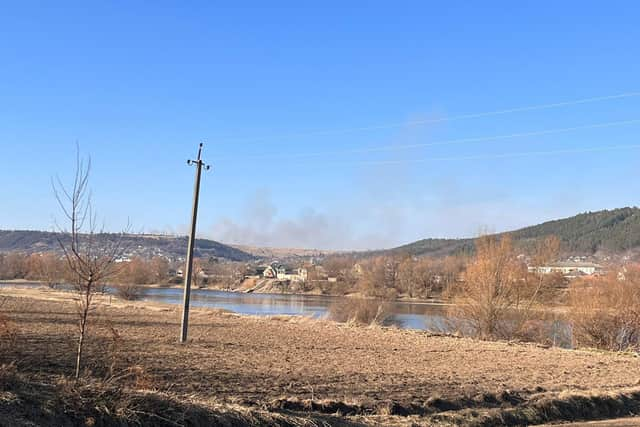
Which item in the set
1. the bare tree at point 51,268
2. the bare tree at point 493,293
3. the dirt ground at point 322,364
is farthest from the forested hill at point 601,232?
the bare tree at point 51,268

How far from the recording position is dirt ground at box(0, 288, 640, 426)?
11.4m

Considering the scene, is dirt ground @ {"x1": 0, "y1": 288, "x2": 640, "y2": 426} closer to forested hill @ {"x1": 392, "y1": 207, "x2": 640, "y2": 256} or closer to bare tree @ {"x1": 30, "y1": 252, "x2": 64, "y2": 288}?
bare tree @ {"x1": 30, "y1": 252, "x2": 64, "y2": 288}

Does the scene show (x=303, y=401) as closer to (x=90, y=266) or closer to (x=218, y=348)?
(x=90, y=266)

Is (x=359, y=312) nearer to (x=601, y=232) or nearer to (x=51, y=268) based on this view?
(x=51, y=268)

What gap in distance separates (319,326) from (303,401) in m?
23.5

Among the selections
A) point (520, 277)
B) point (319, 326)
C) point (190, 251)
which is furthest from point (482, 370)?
point (520, 277)

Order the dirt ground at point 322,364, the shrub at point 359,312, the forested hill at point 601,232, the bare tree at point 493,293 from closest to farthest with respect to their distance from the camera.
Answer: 1. the dirt ground at point 322,364
2. the bare tree at point 493,293
3. the shrub at point 359,312
4. the forested hill at point 601,232

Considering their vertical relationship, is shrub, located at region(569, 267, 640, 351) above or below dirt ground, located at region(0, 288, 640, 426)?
above

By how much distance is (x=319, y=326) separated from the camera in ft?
107

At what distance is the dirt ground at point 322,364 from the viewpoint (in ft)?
37.5

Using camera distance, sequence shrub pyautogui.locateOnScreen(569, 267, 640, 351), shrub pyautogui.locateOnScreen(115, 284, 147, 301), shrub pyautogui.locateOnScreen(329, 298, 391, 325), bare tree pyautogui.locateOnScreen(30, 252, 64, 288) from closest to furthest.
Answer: bare tree pyautogui.locateOnScreen(30, 252, 64, 288) → shrub pyautogui.locateOnScreen(569, 267, 640, 351) → shrub pyautogui.locateOnScreen(329, 298, 391, 325) → shrub pyautogui.locateOnScreen(115, 284, 147, 301)

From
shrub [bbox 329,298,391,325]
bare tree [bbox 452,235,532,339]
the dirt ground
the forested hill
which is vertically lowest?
the dirt ground

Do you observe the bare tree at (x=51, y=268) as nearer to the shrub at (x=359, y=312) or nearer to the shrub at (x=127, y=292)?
the shrub at (x=359, y=312)

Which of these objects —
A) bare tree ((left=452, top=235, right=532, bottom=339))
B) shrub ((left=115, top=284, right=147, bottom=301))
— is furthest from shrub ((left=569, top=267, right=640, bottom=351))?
shrub ((left=115, top=284, right=147, bottom=301))
